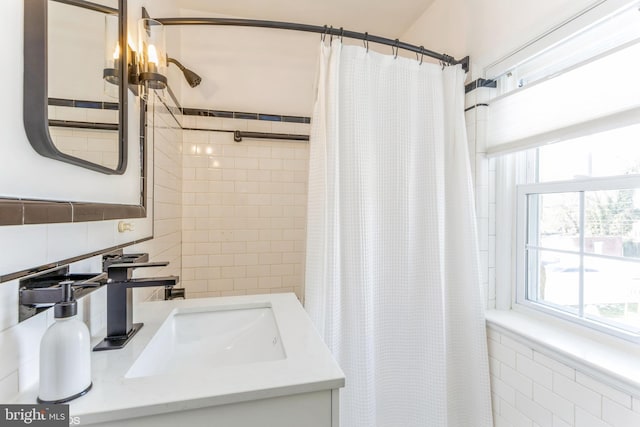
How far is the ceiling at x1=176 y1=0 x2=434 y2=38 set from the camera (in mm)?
2002

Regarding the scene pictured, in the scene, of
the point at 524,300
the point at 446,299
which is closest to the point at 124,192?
the point at 446,299

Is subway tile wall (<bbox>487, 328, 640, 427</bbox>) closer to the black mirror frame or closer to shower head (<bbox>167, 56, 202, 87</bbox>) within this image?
the black mirror frame

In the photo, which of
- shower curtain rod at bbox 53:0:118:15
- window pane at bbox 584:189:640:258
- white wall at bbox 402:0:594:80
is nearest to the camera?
shower curtain rod at bbox 53:0:118:15

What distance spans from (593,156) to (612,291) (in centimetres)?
53

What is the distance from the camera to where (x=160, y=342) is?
2.95 feet

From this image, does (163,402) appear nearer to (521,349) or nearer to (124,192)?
(124,192)

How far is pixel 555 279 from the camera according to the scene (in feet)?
4.49

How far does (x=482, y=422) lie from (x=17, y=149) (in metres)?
1.97

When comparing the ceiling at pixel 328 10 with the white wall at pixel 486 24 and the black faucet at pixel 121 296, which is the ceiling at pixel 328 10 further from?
the black faucet at pixel 121 296

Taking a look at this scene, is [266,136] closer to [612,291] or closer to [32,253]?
[32,253]

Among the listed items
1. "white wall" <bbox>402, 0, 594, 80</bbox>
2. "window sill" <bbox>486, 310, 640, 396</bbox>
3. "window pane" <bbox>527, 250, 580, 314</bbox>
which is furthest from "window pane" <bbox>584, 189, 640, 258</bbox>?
"white wall" <bbox>402, 0, 594, 80</bbox>

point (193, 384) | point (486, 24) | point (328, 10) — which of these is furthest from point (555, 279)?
point (328, 10)

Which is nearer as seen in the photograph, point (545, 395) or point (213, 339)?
point (213, 339)

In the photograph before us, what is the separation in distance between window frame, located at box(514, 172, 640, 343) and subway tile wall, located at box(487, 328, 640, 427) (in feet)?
0.71
